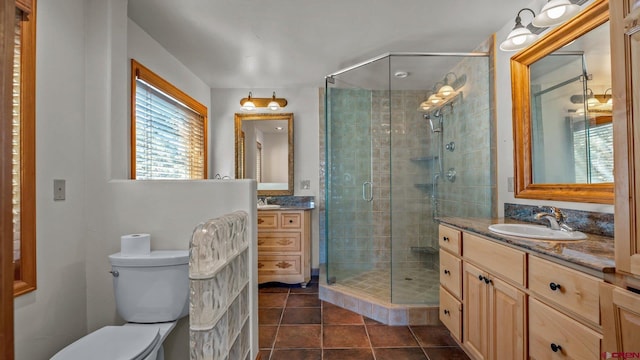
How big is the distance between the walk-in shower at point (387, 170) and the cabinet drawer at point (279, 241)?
34cm

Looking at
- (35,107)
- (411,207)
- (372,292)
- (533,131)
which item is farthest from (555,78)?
(35,107)

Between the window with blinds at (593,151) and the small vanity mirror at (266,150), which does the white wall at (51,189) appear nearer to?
the small vanity mirror at (266,150)

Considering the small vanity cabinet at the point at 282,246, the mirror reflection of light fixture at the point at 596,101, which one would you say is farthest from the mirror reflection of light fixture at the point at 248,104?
the mirror reflection of light fixture at the point at 596,101

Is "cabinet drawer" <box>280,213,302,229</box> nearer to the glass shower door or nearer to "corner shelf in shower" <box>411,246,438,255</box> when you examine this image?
the glass shower door

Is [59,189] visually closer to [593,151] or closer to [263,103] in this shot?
[263,103]

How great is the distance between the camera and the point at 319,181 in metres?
3.47

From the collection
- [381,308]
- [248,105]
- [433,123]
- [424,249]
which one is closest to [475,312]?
[381,308]

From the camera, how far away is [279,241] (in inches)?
121

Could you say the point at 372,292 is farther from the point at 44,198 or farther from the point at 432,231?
the point at 44,198

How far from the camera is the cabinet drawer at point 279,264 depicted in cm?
305

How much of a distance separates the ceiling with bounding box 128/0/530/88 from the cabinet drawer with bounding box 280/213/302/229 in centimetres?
161

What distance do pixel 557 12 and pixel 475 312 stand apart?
1.65 m

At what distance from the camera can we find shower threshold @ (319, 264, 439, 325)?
7.20 feet

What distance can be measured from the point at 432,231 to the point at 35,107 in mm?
3351
